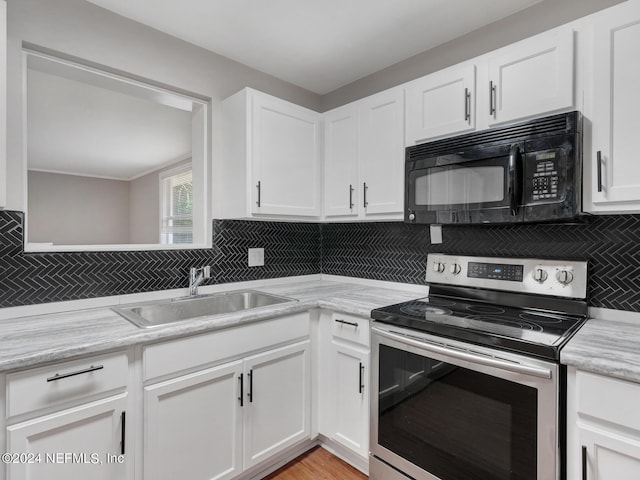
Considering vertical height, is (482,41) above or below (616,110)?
above

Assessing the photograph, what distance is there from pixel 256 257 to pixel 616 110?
2.03 metres

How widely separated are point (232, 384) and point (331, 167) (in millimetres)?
1483

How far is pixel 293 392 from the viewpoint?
73.0 inches

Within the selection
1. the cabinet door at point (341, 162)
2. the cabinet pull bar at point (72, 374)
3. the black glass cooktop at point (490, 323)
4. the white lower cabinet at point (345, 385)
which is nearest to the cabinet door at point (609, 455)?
the black glass cooktop at point (490, 323)

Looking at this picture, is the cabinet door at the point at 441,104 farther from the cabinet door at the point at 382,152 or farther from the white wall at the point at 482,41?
the white wall at the point at 482,41

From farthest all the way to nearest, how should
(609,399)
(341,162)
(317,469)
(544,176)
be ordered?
1. (341,162)
2. (317,469)
3. (544,176)
4. (609,399)

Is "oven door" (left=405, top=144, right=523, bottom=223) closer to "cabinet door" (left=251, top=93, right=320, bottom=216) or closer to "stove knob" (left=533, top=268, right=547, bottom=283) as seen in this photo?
"stove knob" (left=533, top=268, right=547, bottom=283)

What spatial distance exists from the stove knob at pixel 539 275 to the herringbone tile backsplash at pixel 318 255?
10 cm

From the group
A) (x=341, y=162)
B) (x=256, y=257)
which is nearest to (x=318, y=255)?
(x=256, y=257)

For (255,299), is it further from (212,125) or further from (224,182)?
(212,125)

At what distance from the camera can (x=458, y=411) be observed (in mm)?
1347

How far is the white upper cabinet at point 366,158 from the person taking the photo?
1.99m

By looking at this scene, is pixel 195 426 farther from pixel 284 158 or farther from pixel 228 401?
pixel 284 158

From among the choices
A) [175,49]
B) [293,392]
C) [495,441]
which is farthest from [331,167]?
[495,441]
